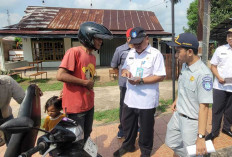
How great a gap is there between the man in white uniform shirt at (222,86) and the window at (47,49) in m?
12.7

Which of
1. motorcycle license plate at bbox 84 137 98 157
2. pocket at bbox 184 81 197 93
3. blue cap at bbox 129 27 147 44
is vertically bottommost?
motorcycle license plate at bbox 84 137 98 157

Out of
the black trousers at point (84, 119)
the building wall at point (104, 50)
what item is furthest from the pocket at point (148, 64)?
the building wall at point (104, 50)

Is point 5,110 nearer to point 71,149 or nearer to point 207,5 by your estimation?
point 71,149

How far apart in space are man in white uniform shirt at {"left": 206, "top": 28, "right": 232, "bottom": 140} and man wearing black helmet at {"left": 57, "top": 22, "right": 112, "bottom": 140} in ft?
6.93

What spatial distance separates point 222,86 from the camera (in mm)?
3000

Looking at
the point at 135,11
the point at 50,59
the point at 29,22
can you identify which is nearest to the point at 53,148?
the point at 50,59

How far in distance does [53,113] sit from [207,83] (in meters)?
2.04

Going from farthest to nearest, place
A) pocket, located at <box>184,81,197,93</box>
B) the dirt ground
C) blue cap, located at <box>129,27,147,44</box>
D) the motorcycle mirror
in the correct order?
the dirt ground
blue cap, located at <box>129,27,147,44</box>
pocket, located at <box>184,81,197,93</box>
the motorcycle mirror

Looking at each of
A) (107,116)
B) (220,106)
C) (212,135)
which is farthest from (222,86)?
(107,116)

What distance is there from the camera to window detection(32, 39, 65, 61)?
1391 cm

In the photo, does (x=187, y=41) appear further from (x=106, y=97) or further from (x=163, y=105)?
(x=106, y=97)

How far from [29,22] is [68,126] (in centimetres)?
1529

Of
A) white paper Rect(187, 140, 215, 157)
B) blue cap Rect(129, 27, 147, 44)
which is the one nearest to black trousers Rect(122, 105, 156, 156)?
white paper Rect(187, 140, 215, 157)

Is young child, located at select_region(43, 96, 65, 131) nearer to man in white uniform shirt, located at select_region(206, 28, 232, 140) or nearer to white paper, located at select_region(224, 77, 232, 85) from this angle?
man in white uniform shirt, located at select_region(206, 28, 232, 140)
